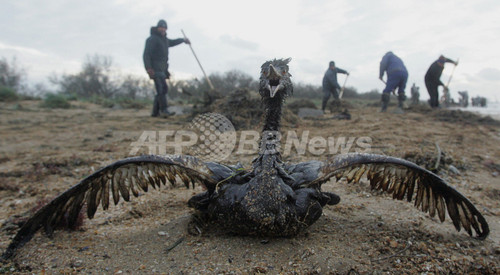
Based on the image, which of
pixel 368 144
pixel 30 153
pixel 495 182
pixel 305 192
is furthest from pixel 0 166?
pixel 495 182

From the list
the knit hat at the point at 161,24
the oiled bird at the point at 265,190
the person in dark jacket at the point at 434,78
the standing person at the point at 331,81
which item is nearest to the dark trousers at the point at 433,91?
the person in dark jacket at the point at 434,78

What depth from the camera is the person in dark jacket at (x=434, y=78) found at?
1330 centimetres

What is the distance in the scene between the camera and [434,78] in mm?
13445

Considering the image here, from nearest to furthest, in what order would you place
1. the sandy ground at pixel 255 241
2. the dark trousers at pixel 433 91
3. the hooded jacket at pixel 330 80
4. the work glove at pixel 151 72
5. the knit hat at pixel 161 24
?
the sandy ground at pixel 255 241 < the knit hat at pixel 161 24 < the work glove at pixel 151 72 < the hooded jacket at pixel 330 80 < the dark trousers at pixel 433 91

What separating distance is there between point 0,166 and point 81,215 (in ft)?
11.1

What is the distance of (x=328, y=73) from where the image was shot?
12.0m

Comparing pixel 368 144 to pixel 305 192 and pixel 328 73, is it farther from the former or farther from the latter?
pixel 328 73

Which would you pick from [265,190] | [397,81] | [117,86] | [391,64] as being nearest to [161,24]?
[265,190]

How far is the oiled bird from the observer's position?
2141mm

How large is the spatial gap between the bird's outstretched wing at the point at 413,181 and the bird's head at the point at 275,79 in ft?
2.50

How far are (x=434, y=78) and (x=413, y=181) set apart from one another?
1353cm

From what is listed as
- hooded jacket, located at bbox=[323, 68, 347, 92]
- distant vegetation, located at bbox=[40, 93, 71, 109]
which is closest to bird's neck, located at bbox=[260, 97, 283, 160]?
hooded jacket, located at bbox=[323, 68, 347, 92]

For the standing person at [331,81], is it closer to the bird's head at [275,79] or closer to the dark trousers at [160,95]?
the dark trousers at [160,95]

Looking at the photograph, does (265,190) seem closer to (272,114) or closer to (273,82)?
(272,114)
